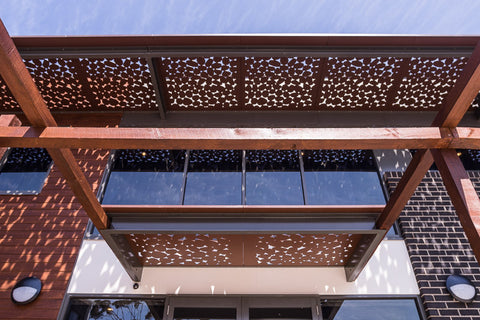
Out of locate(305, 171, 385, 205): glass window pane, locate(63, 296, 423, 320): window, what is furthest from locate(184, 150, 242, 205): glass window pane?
locate(63, 296, 423, 320): window

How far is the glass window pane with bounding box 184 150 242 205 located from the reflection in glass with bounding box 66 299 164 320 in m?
1.46

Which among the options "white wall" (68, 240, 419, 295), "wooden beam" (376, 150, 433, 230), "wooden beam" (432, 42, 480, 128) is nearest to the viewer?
"wooden beam" (432, 42, 480, 128)

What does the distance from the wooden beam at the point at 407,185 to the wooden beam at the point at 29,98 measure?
9.28ft

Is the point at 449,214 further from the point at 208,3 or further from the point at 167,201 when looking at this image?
the point at 208,3

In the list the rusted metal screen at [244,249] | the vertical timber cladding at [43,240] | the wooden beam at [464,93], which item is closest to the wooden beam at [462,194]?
the wooden beam at [464,93]

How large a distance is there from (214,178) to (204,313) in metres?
1.93

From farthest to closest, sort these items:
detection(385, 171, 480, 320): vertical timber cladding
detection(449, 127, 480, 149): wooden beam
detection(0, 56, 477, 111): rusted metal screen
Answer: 1. detection(0, 56, 477, 111): rusted metal screen
2. detection(385, 171, 480, 320): vertical timber cladding
3. detection(449, 127, 480, 149): wooden beam

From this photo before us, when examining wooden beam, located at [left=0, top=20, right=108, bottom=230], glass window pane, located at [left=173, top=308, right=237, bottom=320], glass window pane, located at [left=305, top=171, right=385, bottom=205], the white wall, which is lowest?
glass window pane, located at [left=173, top=308, right=237, bottom=320]

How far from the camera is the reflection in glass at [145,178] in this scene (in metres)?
4.95

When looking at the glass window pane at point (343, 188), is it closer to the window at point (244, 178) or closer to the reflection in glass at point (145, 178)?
the window at point (244, 178)

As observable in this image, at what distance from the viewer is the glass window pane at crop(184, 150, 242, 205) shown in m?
4.87

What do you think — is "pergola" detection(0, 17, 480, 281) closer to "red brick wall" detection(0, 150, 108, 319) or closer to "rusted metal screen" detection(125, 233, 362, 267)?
"rusted metal screen" detection(125, 233, 362, 267)

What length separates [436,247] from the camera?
14.5 feet

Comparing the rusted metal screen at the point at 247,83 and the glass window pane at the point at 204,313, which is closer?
the glass window pane at the point at 204,313
